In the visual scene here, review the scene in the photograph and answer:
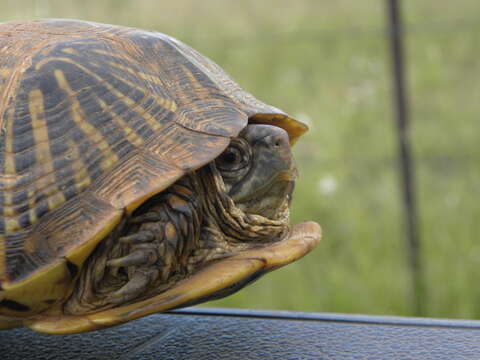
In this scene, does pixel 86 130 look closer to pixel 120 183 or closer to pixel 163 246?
pixel 120 183

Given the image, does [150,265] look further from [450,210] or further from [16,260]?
[450,210]

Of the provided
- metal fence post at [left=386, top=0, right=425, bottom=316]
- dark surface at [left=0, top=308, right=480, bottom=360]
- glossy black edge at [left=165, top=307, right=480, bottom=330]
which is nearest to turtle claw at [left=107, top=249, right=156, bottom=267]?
dark surface at [left=0, top=308, right=480, bottom=360]

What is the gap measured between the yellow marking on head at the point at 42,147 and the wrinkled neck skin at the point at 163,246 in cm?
11

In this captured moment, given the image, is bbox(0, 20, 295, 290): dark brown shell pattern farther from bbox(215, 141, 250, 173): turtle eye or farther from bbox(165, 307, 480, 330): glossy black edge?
bbox(165, 307, 480, 330): glossy black edge

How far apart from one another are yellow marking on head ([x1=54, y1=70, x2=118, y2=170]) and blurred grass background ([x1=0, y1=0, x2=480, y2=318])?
1555 millimetres

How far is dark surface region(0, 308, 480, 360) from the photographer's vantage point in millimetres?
1258

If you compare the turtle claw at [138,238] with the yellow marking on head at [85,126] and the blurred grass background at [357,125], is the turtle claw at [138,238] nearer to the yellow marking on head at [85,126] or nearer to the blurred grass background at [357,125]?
the yellow marking on head at [85,126]

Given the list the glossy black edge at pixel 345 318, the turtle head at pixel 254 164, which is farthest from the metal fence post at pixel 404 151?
the turtle head at pixel 254 164

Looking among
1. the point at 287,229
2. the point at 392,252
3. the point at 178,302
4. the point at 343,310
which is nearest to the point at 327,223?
the point at 392,252

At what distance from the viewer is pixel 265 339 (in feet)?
4.39

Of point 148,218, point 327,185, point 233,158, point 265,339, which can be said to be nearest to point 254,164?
point 233,158

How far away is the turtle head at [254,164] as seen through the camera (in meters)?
1.21

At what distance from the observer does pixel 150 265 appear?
1.08 metres

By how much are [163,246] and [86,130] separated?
247mm
